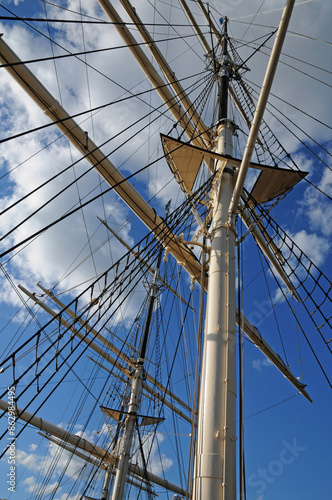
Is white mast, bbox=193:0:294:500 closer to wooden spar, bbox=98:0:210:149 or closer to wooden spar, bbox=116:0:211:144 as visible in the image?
wooden spar, bbox=98:0:210:149

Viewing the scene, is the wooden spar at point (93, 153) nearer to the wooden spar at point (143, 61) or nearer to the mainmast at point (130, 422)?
the wooden spar at point (143, 61)

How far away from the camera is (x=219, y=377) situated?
388 cm

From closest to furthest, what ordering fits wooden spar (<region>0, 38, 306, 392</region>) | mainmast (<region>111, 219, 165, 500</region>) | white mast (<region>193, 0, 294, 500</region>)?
white mast (<region>193, 0, 294, 500</region>)
wooden spar (<region>0, 38, 306, 392</region>)
mainmast (<region>111, 219, 165, 500</region>)

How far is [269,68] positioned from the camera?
11.4 ft

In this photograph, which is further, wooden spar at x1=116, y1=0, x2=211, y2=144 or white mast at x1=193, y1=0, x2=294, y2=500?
wooden spar at x1=116, y1=0, x2=211, y2=144

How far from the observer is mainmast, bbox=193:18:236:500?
3.32 m

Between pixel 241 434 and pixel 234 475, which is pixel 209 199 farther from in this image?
pixel 234 475

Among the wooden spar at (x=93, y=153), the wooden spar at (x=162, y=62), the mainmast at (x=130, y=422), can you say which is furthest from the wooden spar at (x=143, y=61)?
the mainmast at (x=130, y=422)

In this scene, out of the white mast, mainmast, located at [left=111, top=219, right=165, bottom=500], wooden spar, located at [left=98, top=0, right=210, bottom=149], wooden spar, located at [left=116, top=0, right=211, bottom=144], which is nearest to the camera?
the white mast

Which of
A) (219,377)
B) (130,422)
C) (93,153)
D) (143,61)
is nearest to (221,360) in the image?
(219,377)

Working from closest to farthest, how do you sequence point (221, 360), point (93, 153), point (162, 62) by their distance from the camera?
point (221, 360) → point (93, 153) → point (162, 62)

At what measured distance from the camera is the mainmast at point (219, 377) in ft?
10.9

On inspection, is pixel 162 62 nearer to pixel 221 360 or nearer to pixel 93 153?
pixel 93 153

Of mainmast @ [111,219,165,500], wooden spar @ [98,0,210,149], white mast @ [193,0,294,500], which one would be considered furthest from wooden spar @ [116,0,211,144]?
white mast @ [193,0,294,500]
